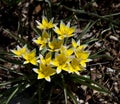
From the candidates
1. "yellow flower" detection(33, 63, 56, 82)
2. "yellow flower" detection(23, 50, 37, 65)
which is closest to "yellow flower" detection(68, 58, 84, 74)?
"yellow flower" detection(33, 63, 56, 82)

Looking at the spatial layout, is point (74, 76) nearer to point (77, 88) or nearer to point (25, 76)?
point (77, 88)

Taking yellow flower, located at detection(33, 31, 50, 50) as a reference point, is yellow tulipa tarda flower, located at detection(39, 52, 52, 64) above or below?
below

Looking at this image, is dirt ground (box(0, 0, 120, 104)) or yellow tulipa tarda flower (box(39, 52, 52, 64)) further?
dirt ground (box(0, 0, 120, 104))

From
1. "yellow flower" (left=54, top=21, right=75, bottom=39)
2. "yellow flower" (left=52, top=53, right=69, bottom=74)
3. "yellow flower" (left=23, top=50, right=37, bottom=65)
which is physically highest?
"yellow flower" (left=54, top=21, right=75, bottom=39)

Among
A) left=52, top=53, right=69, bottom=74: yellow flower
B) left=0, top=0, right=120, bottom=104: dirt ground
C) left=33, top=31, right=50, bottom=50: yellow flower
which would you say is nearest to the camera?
left=52, top=53, right=69, bottom=74: yellow flower

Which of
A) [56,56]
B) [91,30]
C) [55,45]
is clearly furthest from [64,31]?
[91,30]

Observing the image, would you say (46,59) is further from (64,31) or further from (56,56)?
(64,31)

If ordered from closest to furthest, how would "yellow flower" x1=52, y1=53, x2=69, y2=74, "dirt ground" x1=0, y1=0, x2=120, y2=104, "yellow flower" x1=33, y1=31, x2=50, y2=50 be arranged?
"yellow flower" x1=52, y1=53, x2=69, y2=74
"yellow flower" x1=33, y1=31, x2=50, y2=50
"dirt ground" x1=0, y1=0, x2=120, y2=104

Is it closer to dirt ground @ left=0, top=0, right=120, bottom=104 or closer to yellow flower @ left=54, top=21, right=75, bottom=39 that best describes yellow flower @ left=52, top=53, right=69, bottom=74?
yellow flower @ left=54, top=21, right=75, bottom=39

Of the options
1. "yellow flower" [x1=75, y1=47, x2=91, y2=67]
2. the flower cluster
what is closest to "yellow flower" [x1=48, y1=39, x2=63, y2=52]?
the flower cluster
